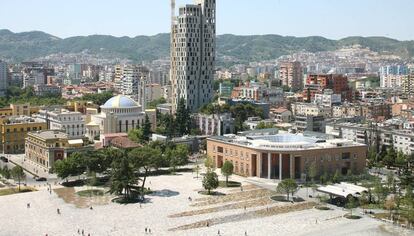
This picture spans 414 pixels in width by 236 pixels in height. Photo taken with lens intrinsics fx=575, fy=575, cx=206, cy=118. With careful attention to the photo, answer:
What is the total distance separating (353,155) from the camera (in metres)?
46.5

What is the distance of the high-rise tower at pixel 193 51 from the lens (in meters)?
75.4

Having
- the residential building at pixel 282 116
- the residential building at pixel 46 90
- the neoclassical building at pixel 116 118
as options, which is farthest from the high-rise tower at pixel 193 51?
the residential building at pixel 46 90

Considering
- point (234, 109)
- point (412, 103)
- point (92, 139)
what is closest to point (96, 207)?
point (92, 139)

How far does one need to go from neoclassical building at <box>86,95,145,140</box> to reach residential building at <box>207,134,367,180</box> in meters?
18.8

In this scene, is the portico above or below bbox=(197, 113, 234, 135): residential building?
below

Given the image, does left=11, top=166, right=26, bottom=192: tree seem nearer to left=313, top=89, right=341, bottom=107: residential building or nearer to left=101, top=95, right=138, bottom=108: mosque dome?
left=101, top=95, right=138, bottom=108: mosque dome

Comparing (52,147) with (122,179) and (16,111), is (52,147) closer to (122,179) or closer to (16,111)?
(122,179)

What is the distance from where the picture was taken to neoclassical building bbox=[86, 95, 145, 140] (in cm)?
6369

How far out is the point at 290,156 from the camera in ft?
144

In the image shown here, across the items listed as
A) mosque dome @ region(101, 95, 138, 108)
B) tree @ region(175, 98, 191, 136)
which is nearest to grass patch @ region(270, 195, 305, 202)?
tree @ region(175, 98, 191, 136)

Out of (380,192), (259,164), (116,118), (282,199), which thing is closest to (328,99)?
(116,118)

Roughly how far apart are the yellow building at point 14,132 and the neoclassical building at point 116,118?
6.99 m

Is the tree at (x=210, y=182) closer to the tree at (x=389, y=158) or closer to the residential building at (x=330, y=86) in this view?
the tree at (x=389, y=158)

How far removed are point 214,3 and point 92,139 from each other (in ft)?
87.2
